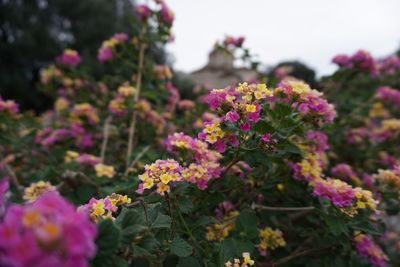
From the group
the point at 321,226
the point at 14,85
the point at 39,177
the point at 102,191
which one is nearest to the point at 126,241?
the point at 102,191

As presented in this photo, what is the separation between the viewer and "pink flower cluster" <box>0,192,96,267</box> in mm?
473

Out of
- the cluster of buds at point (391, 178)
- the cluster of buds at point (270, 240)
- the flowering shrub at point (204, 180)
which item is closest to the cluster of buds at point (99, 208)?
the flowering shrub at point (204, 180)

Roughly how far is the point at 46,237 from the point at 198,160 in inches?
32.1

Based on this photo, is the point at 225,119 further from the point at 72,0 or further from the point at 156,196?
the point at 72,0

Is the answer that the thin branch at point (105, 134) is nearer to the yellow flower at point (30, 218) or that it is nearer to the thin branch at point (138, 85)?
the thin branch at point (138, 85)

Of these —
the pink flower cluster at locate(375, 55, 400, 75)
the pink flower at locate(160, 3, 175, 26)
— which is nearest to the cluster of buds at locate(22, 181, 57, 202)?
the pink flower at locate(160, 3, 175, 26)

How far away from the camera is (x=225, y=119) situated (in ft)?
3.63

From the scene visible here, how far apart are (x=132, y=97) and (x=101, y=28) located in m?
9.42

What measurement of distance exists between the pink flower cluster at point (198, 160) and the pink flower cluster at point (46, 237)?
2.05 feet

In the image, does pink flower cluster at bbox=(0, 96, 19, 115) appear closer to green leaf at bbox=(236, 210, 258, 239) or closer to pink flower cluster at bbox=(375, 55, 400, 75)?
green leaf at bbox=(236, 210, 258, 239)

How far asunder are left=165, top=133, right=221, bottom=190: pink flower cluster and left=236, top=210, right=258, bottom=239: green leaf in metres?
0.16

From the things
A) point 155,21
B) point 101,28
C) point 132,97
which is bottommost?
point 132,97

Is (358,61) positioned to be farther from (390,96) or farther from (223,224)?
(223,224)

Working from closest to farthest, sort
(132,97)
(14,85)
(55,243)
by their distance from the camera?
(55,243), (132,97), (14,85)
